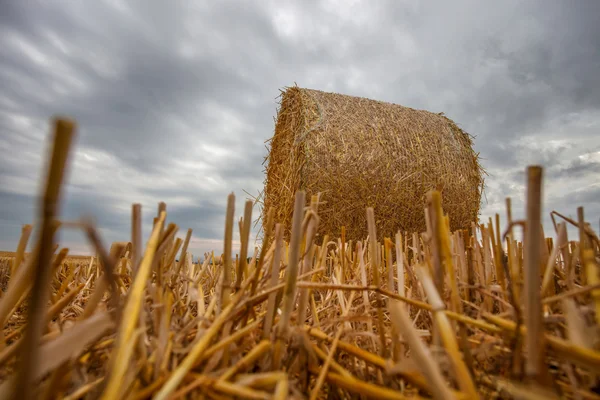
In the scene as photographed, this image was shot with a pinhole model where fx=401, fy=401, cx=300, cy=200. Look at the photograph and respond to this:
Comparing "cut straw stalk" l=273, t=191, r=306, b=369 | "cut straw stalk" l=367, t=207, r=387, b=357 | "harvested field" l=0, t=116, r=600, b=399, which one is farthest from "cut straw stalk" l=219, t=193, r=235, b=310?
"cut straw stalk" l=367, t=207, r=387, b=357

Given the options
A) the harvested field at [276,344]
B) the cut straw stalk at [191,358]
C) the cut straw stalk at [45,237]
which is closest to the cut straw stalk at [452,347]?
the harvested field at [276,344]

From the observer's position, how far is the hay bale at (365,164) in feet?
13.2

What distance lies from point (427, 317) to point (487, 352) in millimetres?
382

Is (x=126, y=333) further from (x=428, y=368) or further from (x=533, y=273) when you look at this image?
(x=533, y=273)

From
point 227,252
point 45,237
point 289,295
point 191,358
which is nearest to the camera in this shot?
point 45,237

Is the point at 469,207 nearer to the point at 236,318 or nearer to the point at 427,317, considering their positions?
the point at 427,317

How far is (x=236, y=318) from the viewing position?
0.78 metres

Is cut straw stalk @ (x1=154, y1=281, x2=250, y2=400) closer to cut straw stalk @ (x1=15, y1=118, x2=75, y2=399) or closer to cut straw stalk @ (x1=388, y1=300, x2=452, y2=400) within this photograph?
cut straw stalk @ (x1=15, y1=118, x2=75, y2=399)

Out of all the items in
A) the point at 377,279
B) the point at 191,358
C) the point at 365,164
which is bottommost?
the point at 191,358

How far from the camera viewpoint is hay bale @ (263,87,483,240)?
401cm

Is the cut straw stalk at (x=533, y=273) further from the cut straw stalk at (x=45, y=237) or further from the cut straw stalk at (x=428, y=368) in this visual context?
the cut straw stalk at (x=45, y=237)

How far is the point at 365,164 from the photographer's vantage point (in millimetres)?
4117

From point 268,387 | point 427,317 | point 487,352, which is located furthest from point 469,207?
point 268,387

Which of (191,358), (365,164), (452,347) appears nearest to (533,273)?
(452,347)
